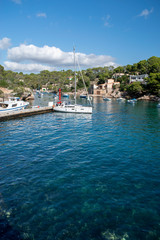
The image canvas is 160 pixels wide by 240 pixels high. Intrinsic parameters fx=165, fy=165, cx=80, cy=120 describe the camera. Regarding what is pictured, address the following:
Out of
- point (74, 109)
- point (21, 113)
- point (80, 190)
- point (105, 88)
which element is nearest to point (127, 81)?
point (105, 88)

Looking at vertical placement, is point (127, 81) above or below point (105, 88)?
above

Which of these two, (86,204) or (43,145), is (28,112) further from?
(86,204)

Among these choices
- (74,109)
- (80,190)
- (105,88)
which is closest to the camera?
(80,190)

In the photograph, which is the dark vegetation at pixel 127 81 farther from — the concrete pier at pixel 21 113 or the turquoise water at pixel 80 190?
the turquoise water at pixel 80 190

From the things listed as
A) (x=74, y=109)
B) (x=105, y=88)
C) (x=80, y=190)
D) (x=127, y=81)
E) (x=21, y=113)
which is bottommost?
(x=80, y=190)

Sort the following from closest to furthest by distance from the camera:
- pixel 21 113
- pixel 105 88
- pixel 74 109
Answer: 1. pixel 21 113
2. pixel 74 109
3. pixel 105 88

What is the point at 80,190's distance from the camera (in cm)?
1269

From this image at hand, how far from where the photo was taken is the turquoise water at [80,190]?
920 cm

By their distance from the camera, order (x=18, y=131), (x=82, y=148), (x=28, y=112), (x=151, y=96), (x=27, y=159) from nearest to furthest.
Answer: (x=27, y=159)
(x=82, y=148)
(x=18, y=131)
(x=28, y=112)
(x=151, y=96)

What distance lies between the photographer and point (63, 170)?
51.8 ft

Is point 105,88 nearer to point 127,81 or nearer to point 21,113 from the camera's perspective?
point 127,81

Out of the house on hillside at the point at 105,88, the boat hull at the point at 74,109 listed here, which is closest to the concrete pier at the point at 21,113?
the boat hull at the point at 74,109

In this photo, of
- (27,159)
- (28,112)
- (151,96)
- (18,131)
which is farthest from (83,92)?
(27,159)

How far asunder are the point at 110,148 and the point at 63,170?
8.33 metres
